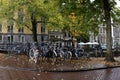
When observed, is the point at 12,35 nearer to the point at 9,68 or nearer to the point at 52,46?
the point at 52,46

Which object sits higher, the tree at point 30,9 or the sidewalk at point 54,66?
the tree at point 30,9

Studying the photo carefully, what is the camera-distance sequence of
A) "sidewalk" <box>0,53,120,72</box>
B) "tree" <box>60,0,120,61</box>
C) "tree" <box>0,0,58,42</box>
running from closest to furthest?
"sidewalk" <box>0,53,120,72</box> < "tree" <box>60,0,120,61</box> < "tree" <box>0,0,58,42</box>

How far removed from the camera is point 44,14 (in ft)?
109

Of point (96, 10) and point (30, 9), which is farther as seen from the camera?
point (30, 9)

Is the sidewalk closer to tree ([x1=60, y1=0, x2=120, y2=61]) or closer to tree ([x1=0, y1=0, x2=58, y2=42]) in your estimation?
tree ([x1=60, y1=0, x2=120, y2=61])

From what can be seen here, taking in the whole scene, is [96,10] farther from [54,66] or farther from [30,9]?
[30,9]

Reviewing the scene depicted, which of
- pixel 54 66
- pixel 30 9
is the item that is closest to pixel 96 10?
pixel 54 66

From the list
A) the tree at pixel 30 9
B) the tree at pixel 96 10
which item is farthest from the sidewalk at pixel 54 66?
the tree at pixel 30 9

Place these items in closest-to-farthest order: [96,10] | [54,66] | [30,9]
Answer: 1. [54,66]
2. [96,10]
3. [30,9]

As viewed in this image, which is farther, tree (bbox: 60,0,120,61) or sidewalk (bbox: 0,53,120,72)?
tree (bbox: 60,0,120,61)

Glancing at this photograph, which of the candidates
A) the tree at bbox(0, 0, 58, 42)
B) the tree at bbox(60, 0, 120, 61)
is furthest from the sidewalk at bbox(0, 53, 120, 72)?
the tree at bbox(0, 0, 58, 42)

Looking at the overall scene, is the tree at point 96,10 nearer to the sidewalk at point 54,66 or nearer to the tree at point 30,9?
the sidewalk at point 54,66

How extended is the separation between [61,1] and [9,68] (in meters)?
7.81

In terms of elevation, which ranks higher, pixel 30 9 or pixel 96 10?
pixel 30 9
